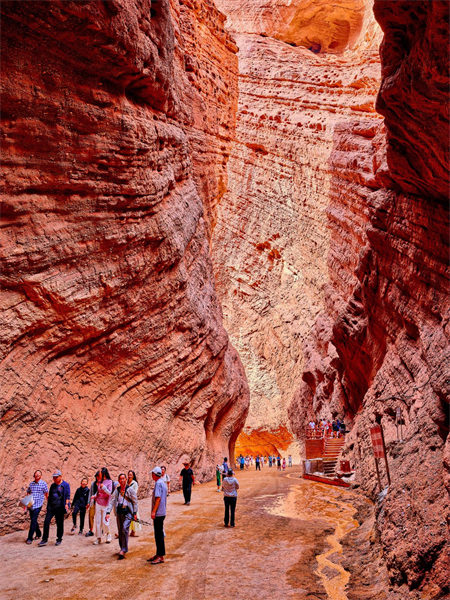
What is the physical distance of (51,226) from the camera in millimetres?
10930

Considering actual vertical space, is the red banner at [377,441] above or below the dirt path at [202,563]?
above

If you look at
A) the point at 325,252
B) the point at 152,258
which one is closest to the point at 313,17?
the point at 325,252

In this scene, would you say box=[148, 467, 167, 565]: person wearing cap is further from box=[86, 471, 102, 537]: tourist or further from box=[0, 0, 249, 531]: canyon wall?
box=[0, 0, 249, 531]: canyon wall

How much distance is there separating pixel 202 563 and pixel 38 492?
3348 mm

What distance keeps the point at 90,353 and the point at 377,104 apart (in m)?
8.49

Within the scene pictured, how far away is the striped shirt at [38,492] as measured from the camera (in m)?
8.84

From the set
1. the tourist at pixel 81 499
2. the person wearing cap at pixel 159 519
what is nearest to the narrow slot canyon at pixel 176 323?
the person wearing cap at pixel 159 519

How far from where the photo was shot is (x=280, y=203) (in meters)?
47.8

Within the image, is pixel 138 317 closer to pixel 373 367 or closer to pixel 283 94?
pixel 373 367

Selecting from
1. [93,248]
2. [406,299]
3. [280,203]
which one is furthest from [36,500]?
[280,203]

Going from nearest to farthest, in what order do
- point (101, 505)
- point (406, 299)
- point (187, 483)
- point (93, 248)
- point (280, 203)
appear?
1. point (101, 505)
2. point (93, 248)
3. point (187, 483)
4. point (406, 299)
5. point (280, 203)

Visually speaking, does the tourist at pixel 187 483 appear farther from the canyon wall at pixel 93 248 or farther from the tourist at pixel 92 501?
the tourist at pixel 92 501

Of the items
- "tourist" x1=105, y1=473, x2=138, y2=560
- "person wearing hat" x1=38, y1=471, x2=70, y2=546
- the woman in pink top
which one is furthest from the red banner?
"person wearing hat" x1=38, y1=471, x2=70, y2=546

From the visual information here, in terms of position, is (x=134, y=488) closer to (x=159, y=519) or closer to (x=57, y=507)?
(x=159, y=519)
